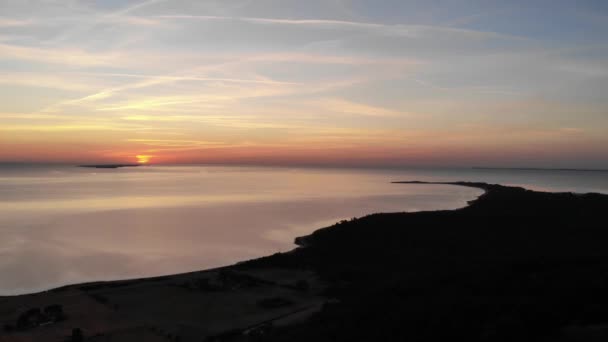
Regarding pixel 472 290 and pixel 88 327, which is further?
pixel 88 327

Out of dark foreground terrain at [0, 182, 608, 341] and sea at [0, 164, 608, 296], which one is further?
sea at [0, 164, 608, 296]

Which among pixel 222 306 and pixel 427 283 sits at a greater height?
pixel 427 283

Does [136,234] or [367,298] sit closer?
[367,298]

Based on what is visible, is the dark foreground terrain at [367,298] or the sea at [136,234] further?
the sea at [136,234]

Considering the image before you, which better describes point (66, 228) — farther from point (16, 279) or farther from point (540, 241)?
point (540, 241)

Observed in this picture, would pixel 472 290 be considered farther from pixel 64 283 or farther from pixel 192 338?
pixel 64 283

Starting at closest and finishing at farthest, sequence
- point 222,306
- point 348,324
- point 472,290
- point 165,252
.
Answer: point 348,324, point 472,290, point 222,306, point 165,252

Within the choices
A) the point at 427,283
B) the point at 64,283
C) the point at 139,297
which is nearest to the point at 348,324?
the point at 427,283

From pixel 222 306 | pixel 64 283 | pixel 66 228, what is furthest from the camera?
pixel 66 228
